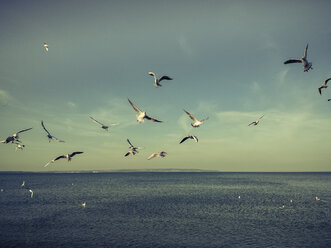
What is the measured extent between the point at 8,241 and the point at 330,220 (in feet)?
185

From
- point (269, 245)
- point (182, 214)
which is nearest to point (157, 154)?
point (269, 245)

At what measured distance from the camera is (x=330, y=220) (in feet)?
160

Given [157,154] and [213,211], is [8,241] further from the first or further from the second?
[213,211]

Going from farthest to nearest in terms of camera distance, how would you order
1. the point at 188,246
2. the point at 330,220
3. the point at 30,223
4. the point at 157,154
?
1. the point at 330,220
2. the point at 30,223
3. the point at 188,246
4. the point at 157,154

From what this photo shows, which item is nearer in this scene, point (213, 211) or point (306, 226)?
point (306, 226)

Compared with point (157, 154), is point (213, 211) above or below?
below

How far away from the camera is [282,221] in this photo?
156ft

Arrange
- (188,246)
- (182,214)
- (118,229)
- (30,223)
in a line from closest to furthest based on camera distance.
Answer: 1. (188,246)
2. (118,229)
3. (30,223)
4. (182,214)

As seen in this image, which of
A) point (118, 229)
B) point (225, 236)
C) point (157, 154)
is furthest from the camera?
point (118, 229)

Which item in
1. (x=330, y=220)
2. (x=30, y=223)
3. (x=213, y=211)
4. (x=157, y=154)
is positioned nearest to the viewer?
(x=157, y=154)

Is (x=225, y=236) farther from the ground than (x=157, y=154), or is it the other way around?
(x=157, y=154)

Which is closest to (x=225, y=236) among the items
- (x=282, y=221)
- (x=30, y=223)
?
(x=282, y=221)

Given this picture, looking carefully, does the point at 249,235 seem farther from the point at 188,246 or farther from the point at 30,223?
the point at 30,223

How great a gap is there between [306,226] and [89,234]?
37.0m
